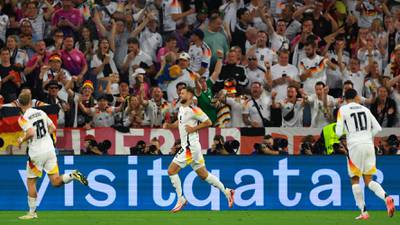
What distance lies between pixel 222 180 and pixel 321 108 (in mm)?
2977

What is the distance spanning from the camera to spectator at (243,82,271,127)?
2183cm

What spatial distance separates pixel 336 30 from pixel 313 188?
5.91m

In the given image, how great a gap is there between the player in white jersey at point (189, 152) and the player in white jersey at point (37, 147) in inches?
71.5

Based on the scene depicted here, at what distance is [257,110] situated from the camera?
71.9ft

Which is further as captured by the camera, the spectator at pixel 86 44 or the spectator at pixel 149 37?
the spectator at pixel 149 37

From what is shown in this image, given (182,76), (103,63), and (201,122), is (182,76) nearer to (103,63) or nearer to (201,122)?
(103,63)

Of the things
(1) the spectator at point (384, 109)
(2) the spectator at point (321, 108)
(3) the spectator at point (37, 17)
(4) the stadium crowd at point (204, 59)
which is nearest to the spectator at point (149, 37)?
(4) the stadium crowd at point (204, 59)

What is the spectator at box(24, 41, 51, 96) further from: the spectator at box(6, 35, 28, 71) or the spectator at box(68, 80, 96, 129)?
the spectator at box(68, 80, 96, 129)

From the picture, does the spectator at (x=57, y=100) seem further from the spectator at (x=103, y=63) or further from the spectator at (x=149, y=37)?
the spectator at (x=149, y=37)

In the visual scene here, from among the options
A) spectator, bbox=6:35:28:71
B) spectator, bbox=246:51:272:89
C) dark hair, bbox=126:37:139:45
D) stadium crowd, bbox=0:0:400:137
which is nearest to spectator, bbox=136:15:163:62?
stadium crowd, bbox=0:0:400:137

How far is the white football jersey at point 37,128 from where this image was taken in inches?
690
